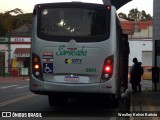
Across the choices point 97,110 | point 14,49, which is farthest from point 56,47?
point 14,49

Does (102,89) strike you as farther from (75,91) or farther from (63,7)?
(63,7)

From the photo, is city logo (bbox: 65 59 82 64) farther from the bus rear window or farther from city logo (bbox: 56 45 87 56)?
the bus rear window

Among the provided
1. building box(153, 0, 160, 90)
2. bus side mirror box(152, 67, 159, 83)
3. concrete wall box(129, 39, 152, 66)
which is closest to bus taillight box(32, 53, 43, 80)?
bus side mirror box(152, 67, 159, 83)

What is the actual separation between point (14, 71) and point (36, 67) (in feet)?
151

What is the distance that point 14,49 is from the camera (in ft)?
213

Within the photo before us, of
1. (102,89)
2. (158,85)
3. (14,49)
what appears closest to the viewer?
(102,89)

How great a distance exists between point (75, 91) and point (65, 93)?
0.35 m

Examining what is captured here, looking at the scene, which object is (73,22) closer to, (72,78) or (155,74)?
(72,78)

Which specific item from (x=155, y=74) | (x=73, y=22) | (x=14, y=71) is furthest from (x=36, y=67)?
(x=14, y=71)

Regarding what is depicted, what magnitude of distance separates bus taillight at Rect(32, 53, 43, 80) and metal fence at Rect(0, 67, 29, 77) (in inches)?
1715

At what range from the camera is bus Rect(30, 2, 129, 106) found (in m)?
14.3

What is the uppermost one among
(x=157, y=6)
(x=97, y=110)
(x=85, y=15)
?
(x=157, y=6)

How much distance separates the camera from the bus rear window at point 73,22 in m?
14.5

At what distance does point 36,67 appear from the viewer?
47.5 feet
